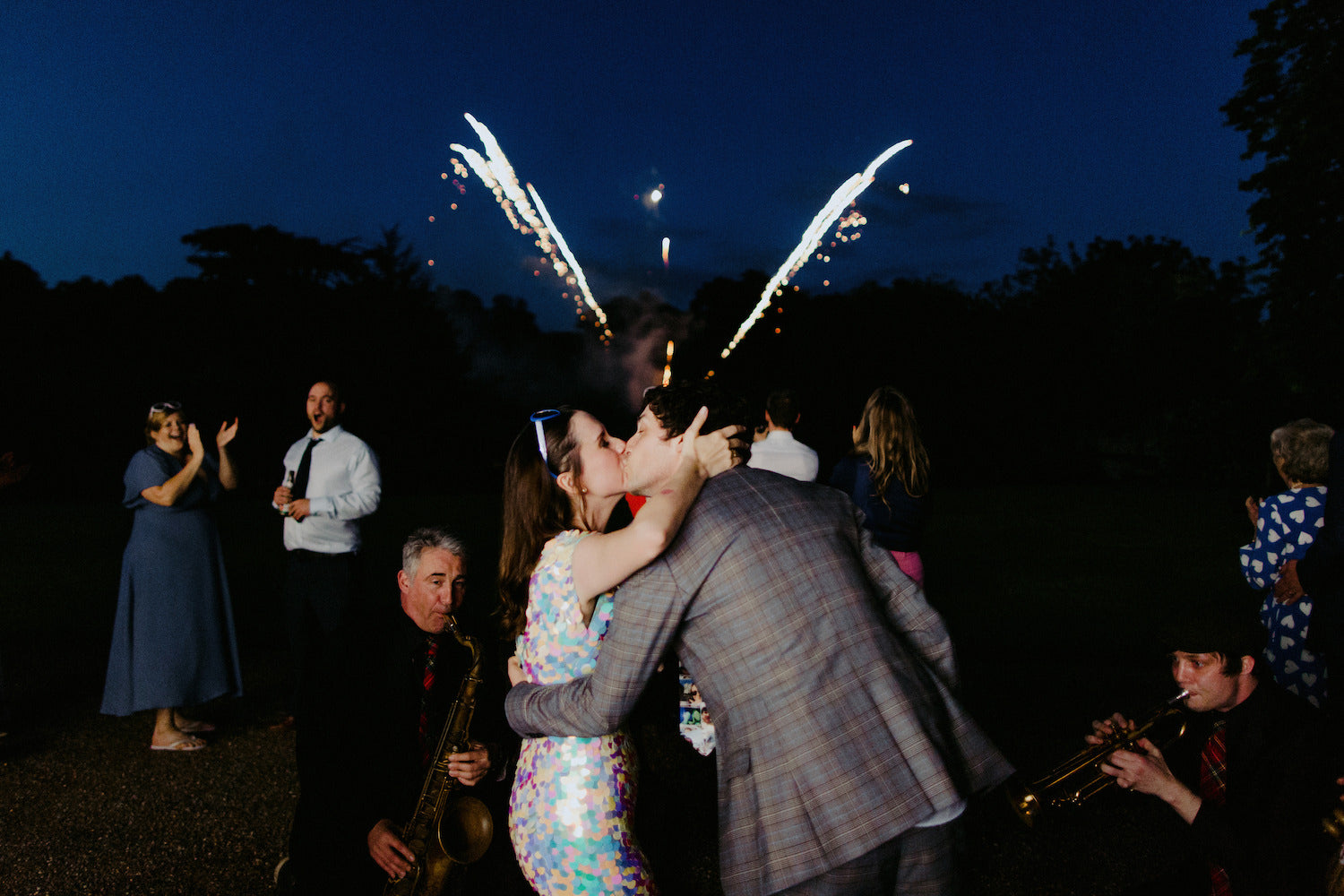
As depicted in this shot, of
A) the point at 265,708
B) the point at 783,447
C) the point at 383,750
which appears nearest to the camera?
the point at 383,750

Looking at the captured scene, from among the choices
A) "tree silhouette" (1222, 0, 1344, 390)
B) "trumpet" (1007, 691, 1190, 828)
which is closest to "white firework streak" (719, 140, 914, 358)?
"trumpet" (1007, 691, 1190, 828)

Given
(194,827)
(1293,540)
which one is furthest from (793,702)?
(194,827)

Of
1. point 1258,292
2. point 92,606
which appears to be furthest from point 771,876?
point 1258,292

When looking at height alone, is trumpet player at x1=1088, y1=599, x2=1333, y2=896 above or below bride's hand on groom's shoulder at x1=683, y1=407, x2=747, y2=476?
below

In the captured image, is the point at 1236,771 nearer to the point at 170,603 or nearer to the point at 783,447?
the point at 783,447

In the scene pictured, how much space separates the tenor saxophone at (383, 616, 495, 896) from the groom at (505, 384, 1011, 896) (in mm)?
984

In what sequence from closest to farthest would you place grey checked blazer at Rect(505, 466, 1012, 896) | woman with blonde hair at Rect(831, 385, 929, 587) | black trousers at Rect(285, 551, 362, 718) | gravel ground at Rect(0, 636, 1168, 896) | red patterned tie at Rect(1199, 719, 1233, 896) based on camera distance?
grey checked blazer at Rect(505, 466, 1012, 896)
red patterned tie at Rect(1199, 719, 1233, 896)
gravel ground at Rect(0, 636, 1168, 896)
woman with blonde hair at Rect(831, 385, 929, 587)
black trousers at Rect(285, 551, 362, 718)

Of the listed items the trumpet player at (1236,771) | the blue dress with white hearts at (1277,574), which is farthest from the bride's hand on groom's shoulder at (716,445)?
the blue dress with white hearts at (1277,574)

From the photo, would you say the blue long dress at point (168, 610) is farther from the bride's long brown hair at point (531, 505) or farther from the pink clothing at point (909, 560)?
the pink clothing at point (909, 560)

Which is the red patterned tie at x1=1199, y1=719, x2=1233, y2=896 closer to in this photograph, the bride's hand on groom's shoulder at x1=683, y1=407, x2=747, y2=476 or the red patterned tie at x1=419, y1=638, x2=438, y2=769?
the bride's hand on groom's shoulder at x1=683, y1=407, x2=747, y2=476

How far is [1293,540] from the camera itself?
15.5ft

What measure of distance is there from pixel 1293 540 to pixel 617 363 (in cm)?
3096

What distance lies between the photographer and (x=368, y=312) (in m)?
34.5

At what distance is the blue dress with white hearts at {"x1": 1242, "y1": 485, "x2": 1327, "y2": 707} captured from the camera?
4574 millimetres
